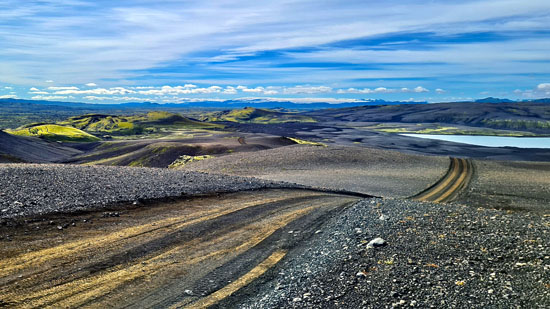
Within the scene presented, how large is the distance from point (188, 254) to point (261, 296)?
3.84 m

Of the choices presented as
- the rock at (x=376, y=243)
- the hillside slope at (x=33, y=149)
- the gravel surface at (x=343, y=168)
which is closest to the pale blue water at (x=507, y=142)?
the gravel surface at (x=343, y=168)

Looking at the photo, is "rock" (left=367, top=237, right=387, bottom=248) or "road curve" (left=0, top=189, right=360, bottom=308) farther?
"rock" (left=367, top=237, right=387, bottom=248)

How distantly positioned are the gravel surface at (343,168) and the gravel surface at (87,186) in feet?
41.1

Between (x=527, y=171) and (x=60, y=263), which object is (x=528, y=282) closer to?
(x=60, y=263)

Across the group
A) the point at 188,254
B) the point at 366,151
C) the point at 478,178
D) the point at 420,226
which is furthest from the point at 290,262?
the point at 366,151

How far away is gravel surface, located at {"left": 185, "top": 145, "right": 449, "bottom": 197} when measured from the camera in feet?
116

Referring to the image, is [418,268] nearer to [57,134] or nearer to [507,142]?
[507,142]

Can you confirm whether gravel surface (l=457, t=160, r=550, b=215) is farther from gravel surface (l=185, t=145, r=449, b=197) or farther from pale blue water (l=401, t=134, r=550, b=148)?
pale blue water (l=401, t=134, r=550, b=148)

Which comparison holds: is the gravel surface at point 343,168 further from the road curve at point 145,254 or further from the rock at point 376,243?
the rock at point 376,243

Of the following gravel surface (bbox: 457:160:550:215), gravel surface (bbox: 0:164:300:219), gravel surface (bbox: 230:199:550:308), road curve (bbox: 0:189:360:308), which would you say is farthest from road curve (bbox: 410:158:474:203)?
road curve (bbox: 0:189:360:308)

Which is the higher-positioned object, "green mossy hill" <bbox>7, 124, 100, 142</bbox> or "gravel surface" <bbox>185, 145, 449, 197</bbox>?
"green mossy hill" <bbox>7, 124, 100, 142</bbox>

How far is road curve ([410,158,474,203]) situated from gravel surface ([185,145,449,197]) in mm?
878

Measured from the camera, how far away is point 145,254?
11.9 metres

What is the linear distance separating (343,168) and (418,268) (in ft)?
119
